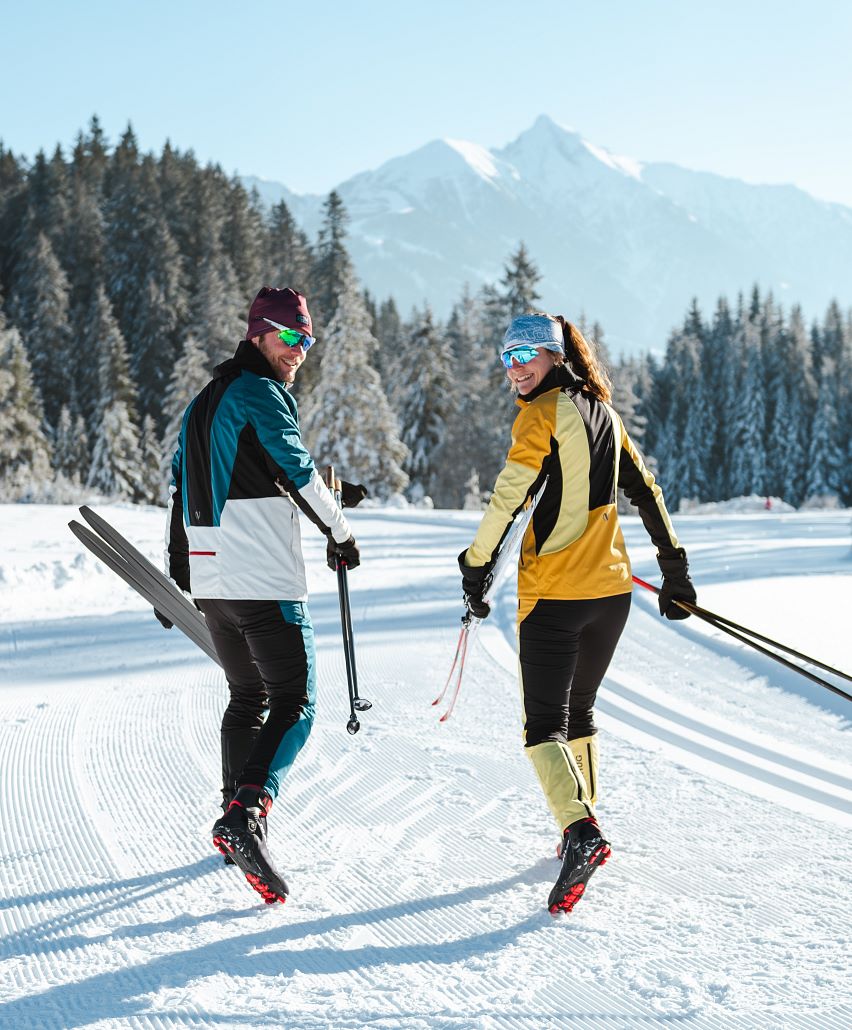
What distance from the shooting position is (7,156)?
6569 cm

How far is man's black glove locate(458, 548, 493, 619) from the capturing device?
3.31 meters

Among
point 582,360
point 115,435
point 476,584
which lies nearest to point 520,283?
point 115,435

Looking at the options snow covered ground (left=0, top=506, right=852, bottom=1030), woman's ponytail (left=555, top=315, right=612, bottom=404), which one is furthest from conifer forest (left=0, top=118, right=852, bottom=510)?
woman's ponytail (left=555, top=315, right=612, bottom=404)

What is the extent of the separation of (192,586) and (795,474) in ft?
234

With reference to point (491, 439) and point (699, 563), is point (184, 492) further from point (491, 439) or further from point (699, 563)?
point (491, 439)

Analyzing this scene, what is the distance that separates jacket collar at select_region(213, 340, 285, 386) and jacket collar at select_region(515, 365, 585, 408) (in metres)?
0.89

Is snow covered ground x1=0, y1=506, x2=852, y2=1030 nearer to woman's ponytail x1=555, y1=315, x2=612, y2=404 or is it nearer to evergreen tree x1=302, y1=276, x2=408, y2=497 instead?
woman's ponytail x1=555, y1=315, x2=612, y2=404

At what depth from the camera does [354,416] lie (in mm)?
37938

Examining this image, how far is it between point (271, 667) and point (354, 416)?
3496 centimetres

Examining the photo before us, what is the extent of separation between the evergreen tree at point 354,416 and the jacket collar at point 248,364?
34.1 m

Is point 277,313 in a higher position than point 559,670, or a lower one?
higher

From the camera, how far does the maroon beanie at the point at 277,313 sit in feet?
11.0

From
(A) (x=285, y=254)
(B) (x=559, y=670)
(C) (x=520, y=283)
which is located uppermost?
(A) (x=285, y=254)

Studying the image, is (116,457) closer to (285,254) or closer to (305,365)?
(305,365)
